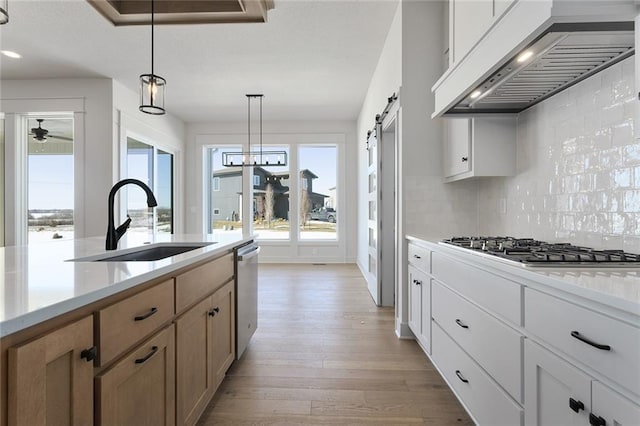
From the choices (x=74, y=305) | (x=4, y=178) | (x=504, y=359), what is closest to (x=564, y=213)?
(x=504, y=359)

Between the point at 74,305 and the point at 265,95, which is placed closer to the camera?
the point at 74,305

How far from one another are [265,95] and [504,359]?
5077 mm

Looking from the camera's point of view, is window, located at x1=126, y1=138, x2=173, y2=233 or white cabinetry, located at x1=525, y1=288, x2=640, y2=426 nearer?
white cabinetry, located at x1=525, y1=288, x2=640, y2=426

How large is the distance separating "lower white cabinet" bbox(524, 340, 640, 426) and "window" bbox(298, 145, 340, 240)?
602 cm

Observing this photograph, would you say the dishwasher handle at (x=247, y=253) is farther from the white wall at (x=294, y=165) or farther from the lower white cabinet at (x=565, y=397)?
the white wall at (x=294, y=165)

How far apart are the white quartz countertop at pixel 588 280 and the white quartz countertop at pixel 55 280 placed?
1260 mm

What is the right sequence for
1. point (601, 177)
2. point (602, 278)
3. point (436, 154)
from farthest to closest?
point (436, 154)
point (601, 177)
point (602, 278)

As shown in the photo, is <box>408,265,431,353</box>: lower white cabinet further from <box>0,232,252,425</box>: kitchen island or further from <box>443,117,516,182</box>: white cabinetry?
<box>0,232,252,425</box>: kitchen island

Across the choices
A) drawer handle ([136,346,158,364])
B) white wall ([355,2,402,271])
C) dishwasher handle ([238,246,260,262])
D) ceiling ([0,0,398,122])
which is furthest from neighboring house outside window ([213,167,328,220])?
drawer handle ([136,346,158,364])

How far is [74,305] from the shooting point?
2.65ft

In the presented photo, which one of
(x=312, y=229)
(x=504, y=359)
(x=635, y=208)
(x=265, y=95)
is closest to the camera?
(x=504, y=359)

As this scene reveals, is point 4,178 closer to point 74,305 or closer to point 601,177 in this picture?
point 74,305

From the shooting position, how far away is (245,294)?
8.11ft

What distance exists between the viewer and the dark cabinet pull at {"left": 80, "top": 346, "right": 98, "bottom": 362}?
853 millimetres
